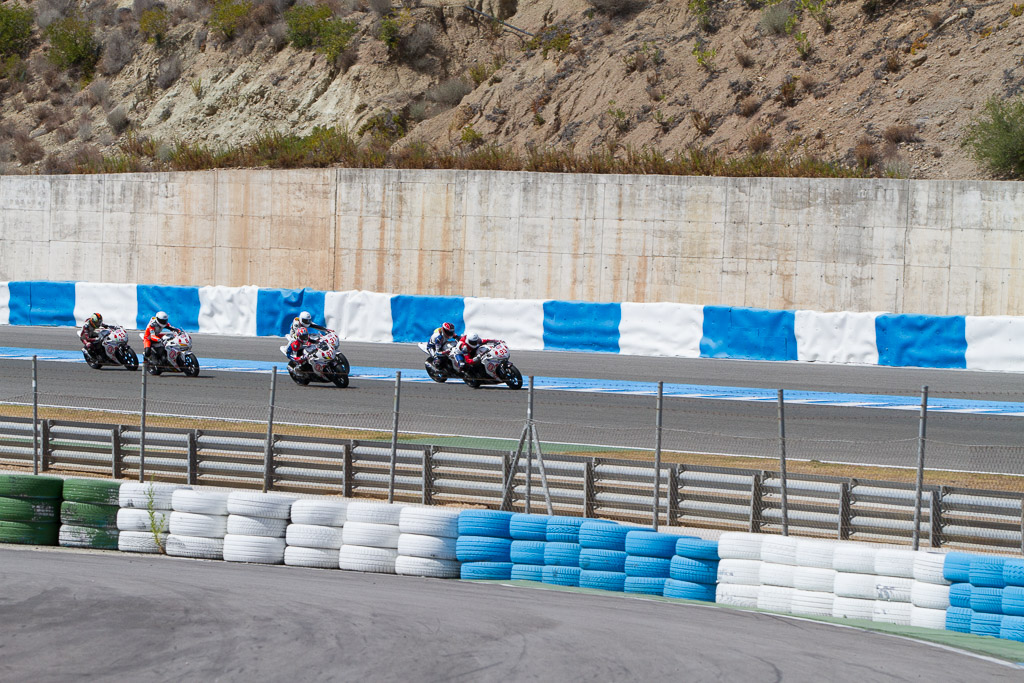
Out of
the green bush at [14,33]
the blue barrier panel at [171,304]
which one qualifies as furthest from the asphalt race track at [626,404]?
the green bush at [14,33]

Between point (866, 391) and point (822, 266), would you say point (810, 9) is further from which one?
point (866, 391)

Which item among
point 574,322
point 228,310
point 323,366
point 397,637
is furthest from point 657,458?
point 228,310

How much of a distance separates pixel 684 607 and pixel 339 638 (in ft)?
9.88

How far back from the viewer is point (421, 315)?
27.3m

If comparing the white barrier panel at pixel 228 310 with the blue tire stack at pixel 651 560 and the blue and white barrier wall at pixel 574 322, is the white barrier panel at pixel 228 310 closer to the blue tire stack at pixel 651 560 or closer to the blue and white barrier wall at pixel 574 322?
the blue and white barrier wall at pixel 574 322

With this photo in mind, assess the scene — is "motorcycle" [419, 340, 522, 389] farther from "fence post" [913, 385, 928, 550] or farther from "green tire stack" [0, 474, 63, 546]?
"fence post" [913, 385, 928, 550]

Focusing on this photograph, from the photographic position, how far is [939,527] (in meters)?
10.6

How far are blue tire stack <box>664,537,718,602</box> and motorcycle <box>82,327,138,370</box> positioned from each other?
15.6m

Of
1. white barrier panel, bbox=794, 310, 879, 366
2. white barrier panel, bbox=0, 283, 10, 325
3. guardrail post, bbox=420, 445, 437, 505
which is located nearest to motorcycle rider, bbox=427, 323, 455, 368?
white barrier panel, bbox=794, 310, 879, 366

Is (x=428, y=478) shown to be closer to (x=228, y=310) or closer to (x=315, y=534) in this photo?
(x=315, y=534)

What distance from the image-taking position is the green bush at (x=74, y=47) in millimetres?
46219

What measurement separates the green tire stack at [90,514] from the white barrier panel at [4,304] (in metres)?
21.4

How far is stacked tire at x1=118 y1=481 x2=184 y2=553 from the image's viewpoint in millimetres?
11570

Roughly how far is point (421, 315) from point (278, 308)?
3.99 meters
